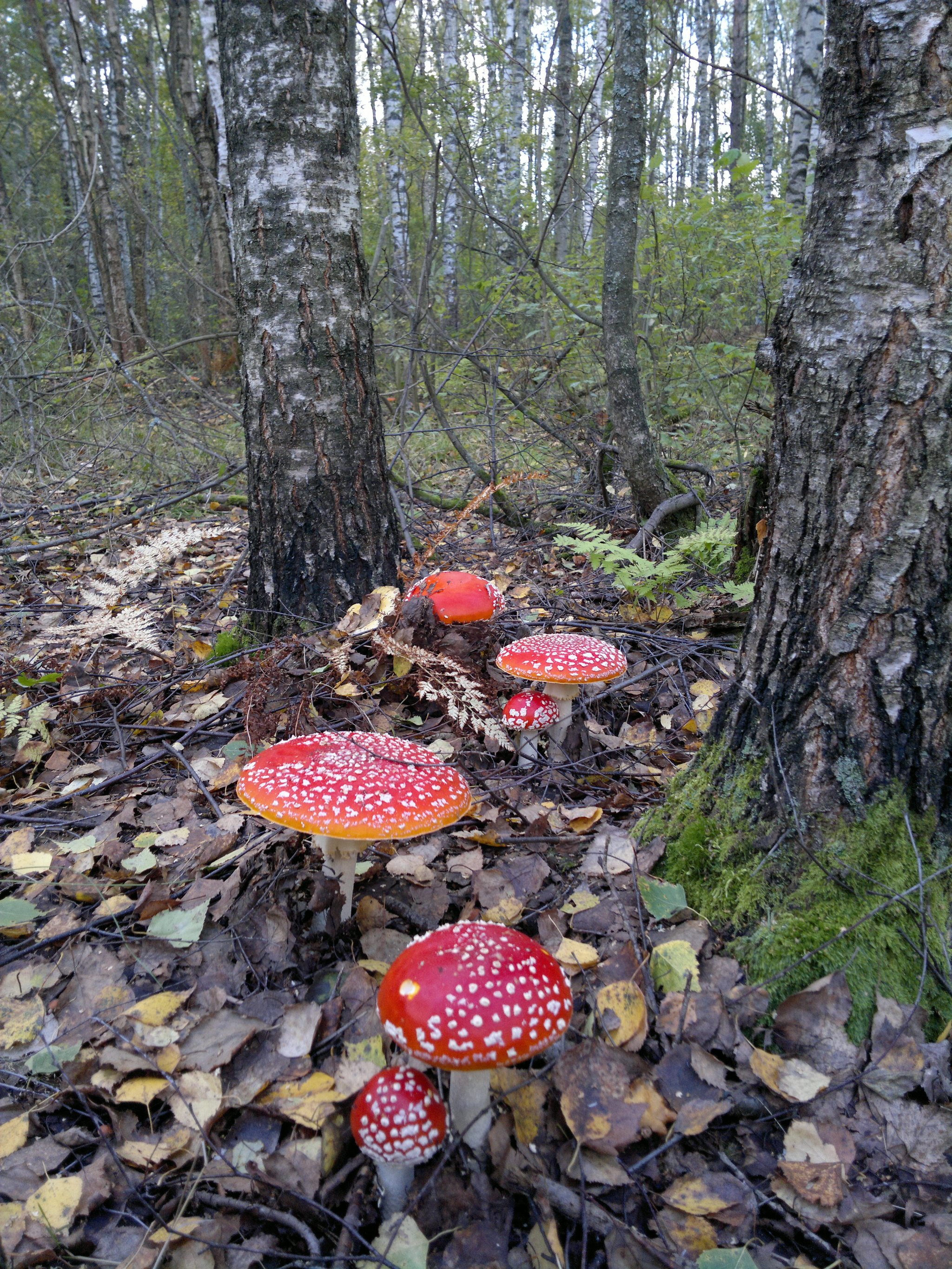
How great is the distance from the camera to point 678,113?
31.1m

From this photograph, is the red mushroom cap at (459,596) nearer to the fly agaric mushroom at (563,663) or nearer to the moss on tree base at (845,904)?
the fly agaric mushroom at (563,663)

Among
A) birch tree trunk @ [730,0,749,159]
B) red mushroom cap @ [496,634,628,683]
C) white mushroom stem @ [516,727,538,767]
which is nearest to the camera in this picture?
red mushroom cap @ [496,634,628,683]

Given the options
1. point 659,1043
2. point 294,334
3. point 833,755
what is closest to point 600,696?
point 833,755

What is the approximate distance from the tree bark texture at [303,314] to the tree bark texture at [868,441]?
2.36m

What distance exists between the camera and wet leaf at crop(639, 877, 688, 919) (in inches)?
91.6

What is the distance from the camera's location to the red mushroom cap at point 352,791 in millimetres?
2059

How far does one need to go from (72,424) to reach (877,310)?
867cm

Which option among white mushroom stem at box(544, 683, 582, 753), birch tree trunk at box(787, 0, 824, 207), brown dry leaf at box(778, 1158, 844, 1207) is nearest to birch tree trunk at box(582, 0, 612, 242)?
birch tree trunk at box(787, 0, 824, 207)

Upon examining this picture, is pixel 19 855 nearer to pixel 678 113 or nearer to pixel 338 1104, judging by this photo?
pixel 338 1104

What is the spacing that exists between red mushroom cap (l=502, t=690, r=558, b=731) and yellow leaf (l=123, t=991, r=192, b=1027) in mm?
1563

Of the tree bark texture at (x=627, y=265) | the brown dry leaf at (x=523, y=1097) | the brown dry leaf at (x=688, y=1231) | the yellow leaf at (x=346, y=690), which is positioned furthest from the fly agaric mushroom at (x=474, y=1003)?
the tree bark texture at (x=627, y=265)

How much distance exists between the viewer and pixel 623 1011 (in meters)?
2.05

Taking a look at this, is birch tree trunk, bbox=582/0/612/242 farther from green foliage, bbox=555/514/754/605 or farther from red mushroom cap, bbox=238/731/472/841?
red mushroom cap, bbox=238/731/472/841

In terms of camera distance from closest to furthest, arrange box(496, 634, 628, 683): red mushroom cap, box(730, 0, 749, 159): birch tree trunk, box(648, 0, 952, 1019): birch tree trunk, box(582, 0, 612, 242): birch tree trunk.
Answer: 1. box(648, 0, 952, 1019): birch tree trunk
2. box(496, 634, 628, 683): red mushroom cap
3. box(582, 0, 612, 242): birch tree trunk
4. box(730, 0, 749, 159): birch tree trunk
